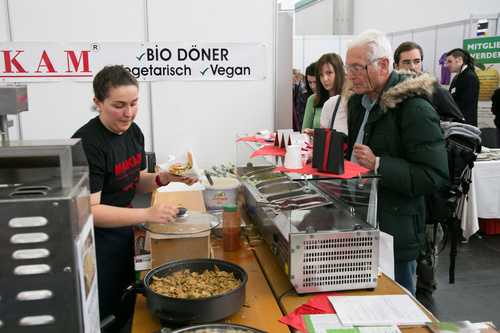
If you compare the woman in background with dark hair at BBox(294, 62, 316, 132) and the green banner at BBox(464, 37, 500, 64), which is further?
the green banner at BBox(464, 37, 500, 64)

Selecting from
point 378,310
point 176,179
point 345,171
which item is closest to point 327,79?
point 176,179

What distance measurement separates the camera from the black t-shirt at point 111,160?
5.97 feet

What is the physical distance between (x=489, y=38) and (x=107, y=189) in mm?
7271

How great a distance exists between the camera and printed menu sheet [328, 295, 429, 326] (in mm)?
1443

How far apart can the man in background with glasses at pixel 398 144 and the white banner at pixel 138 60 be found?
1987 mm

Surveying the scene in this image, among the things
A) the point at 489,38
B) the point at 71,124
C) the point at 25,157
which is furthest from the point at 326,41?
the point at 25,157

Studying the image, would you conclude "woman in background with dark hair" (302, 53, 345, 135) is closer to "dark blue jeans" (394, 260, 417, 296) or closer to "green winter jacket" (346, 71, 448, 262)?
"green winter jacket" (346, 71, 448, 262)

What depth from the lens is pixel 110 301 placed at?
2.08 m

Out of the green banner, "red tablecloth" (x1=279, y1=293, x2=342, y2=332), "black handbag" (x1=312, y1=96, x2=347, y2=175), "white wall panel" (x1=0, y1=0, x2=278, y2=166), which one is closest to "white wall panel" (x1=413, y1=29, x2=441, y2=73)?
the green banner

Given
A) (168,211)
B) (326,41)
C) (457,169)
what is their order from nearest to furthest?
(168,211), (457,169), (326,41)

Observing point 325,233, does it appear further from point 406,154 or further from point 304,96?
point 304,96

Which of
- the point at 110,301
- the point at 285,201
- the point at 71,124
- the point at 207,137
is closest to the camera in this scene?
the point at 285,201

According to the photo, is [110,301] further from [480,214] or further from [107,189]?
[480,214]

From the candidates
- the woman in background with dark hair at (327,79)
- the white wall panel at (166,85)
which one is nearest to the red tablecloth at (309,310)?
the woman in background with dark hair at (327,79)
